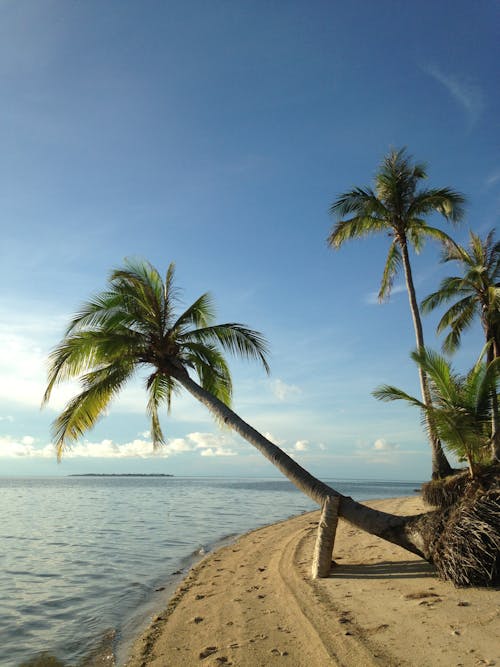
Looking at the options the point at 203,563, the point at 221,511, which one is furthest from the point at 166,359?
the point at 221,511

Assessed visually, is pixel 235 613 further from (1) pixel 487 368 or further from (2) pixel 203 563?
(1) pixel 487 368

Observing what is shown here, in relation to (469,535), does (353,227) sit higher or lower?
higher

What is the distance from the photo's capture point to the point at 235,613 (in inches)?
277

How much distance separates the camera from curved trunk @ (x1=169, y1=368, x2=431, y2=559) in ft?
26.9

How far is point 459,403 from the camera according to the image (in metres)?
9.82

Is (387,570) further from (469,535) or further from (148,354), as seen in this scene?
(148,354)

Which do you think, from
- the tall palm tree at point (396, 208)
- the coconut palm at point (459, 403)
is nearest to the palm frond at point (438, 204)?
the tall palm tree at point (396, 208)

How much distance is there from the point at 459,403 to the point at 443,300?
14057mm

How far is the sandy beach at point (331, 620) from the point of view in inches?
200

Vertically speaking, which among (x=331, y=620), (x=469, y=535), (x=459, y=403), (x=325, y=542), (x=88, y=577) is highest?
(x=459, y=403)

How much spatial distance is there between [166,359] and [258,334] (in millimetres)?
2612

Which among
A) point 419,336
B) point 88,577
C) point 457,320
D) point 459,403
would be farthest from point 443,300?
point 88,577

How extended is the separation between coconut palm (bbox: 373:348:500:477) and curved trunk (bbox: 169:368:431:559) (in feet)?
5.73

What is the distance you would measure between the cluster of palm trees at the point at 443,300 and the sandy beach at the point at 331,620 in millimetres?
2868
